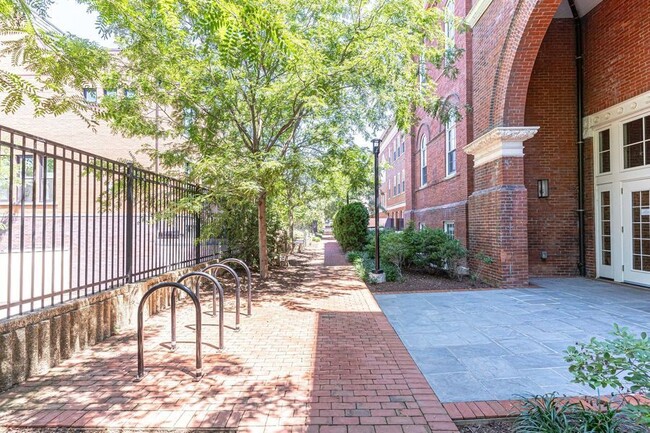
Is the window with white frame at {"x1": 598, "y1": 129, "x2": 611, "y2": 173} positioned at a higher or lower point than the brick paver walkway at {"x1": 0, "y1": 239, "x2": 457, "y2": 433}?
higher

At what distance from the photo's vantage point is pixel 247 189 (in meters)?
6.56

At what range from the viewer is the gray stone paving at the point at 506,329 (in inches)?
133

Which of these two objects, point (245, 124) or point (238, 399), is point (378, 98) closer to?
point (245, 124)

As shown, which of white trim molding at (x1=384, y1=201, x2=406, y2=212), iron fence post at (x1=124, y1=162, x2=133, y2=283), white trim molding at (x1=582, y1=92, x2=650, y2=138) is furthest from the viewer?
white trim molding at (x1=384, y1=201, x2=406, y2=212)

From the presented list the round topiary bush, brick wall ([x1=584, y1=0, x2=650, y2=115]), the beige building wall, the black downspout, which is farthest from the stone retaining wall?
the beige building wall

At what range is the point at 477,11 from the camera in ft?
29.3

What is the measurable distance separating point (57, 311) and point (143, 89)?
4.63 metres

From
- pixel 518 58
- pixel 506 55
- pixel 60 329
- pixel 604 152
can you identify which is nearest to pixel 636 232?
pixel 604 152

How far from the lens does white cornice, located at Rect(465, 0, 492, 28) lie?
8.52m

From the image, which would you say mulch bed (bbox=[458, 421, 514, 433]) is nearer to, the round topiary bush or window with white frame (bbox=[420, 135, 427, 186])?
the round topiary bush

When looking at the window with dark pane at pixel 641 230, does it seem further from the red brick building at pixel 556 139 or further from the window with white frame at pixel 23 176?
the window with white frame at pixel 23 176

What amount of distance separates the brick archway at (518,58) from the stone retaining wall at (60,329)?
8.20m

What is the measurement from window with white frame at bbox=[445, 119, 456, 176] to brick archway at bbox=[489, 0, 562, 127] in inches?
136

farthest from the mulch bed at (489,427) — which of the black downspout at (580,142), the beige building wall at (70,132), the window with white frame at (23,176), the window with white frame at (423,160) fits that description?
the beige building wall at (70,132)
